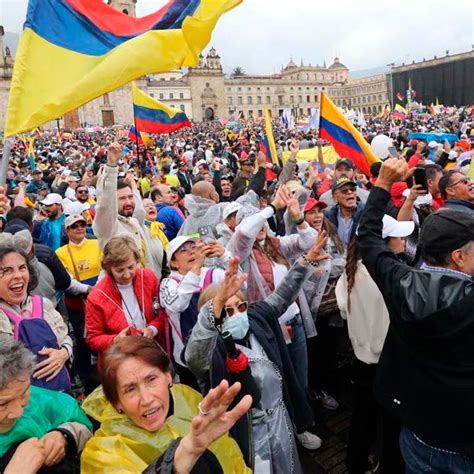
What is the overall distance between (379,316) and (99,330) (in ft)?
5.56

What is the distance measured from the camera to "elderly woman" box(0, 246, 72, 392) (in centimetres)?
Result: 200

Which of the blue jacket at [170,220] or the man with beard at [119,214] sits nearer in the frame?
the man with beard at [119,214]

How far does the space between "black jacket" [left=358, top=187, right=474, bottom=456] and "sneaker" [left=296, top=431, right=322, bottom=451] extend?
45.1 inches

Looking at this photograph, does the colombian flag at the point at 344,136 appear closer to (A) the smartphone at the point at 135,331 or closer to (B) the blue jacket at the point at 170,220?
(B) the blue jacket at the point at 170,220

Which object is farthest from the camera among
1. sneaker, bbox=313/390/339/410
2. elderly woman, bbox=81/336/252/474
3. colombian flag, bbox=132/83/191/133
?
colombian flag, bbox=132/83/191/133

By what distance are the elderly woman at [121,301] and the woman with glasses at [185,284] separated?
7.0 inches

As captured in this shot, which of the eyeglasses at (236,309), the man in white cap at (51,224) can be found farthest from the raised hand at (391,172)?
the man in white cap at (51,224)

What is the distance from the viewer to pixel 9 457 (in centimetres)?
134

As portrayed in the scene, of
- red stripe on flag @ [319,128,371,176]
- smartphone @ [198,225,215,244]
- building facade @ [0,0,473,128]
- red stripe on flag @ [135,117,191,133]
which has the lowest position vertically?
smartphone @ [198,225,215,244]

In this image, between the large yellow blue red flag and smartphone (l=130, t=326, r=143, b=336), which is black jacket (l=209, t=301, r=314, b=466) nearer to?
smartphone (l=130, t=326, r=143, b=336)

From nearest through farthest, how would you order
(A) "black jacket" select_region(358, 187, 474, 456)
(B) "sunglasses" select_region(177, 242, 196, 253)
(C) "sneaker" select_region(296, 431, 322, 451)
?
(A) "black jacket" select_region(358, 187, 474, 456), (B) "sunglasses" select_region(177, 242, 196, 253), (C) "sneaker" select_region(296, 431, 322, 451)

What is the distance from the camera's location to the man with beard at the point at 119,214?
3082 mm

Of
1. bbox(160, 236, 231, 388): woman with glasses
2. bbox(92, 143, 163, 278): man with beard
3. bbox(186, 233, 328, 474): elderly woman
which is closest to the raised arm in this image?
bbox(92, 143, 163, 278): man with beard

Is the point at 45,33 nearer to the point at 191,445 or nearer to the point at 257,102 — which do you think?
the point at 191,445
